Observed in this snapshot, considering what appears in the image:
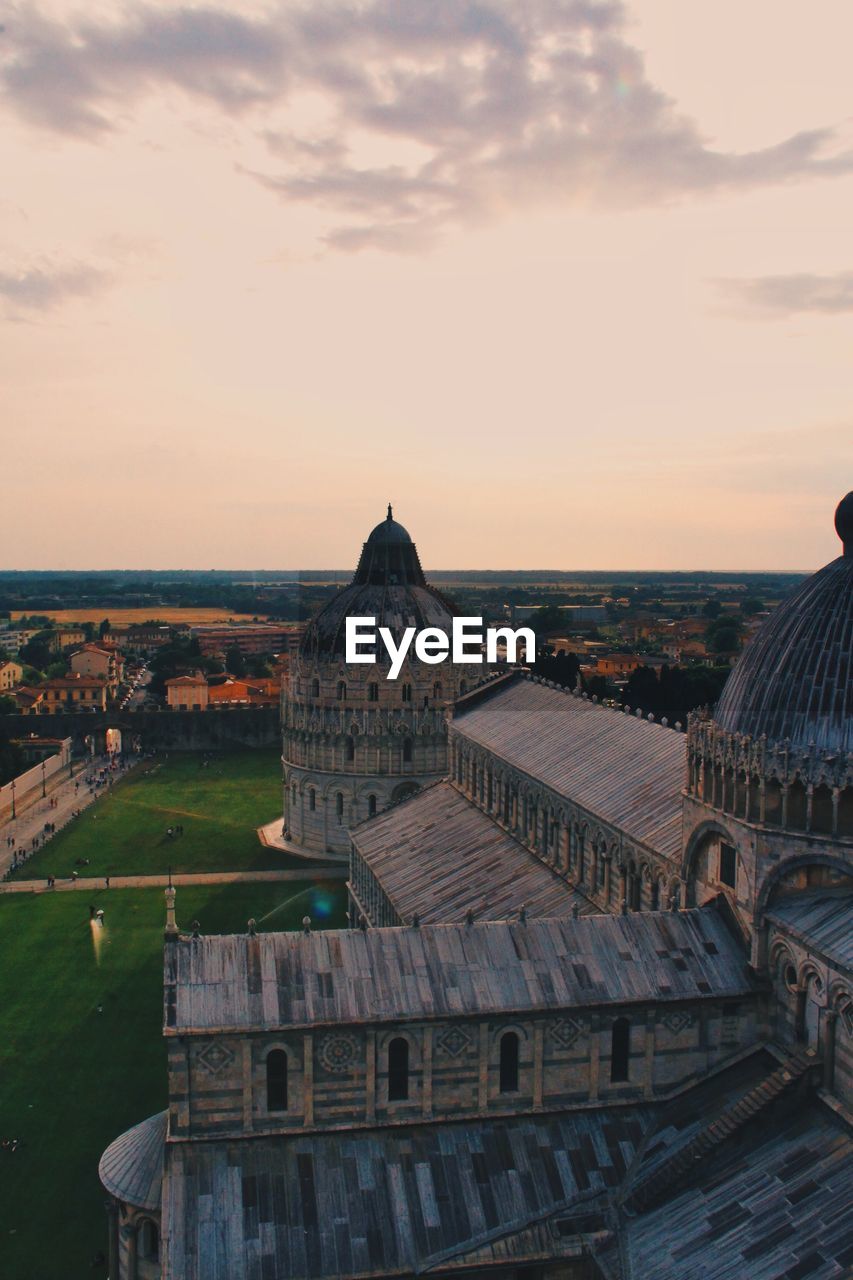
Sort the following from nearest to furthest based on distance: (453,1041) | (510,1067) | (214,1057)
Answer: (214,1057) → (453,1041) → (510,1067)

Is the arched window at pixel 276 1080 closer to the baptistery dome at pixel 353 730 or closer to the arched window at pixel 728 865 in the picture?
the arched window at pixel 728 865

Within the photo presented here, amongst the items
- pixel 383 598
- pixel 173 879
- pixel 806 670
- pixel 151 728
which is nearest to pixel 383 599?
pixel 383 598

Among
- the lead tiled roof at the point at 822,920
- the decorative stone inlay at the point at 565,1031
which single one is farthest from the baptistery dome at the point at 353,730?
the lead tiled roof at the point at 822,920

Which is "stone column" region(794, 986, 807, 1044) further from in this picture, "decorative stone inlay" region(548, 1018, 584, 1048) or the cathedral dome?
the cathedral dome

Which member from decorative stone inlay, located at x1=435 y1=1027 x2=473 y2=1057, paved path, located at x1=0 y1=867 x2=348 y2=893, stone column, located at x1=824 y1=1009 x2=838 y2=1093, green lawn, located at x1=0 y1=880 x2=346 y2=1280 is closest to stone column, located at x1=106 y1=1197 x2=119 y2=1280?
green lawn, located at x1=0 y1=880 x2=346 y2=1280

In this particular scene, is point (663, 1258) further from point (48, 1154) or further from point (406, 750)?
Result: point (406, 750)

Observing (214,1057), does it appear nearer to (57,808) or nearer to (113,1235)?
(113,1235)

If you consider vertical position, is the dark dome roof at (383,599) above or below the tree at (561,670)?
above
